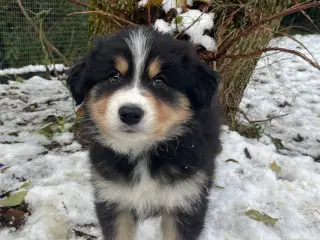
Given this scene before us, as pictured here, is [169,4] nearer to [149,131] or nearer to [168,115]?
[168,115]

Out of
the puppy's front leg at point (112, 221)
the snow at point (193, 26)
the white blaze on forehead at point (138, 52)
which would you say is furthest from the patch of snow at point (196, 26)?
the puppy's front leg at point (112, 221)

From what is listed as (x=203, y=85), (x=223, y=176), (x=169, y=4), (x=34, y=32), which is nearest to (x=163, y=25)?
(x=169, y=4)

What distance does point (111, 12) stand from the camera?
379cm

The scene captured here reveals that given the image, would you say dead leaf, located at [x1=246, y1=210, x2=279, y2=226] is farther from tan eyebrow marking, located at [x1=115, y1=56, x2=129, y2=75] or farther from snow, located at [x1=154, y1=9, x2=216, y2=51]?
tan eyebrow marking, located at [x1=115, y1=56, x2=129, y2=75]

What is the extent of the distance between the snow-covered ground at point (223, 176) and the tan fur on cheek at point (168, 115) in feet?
3.37

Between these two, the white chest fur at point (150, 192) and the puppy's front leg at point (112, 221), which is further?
the puppy's front leg at point (112, 221)

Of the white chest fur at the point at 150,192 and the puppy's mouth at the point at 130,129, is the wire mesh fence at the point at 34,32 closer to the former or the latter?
the white chest fur at the point at 150,192

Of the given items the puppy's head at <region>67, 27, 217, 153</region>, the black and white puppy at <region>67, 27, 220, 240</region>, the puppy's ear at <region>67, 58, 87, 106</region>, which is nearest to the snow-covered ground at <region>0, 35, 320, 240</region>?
the black and white puppy at <region>67, 27, 220, 240</region>

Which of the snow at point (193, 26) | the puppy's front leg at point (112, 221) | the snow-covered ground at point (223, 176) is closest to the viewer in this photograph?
the puppy's front leg at point (112, 221)

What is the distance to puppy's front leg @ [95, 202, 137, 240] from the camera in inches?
104

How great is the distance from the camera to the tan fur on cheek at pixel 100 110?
233cm

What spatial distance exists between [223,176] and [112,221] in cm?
153

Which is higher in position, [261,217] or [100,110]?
[100,110]

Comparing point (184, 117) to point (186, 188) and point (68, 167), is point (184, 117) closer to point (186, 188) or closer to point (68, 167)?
point (186, 188)
